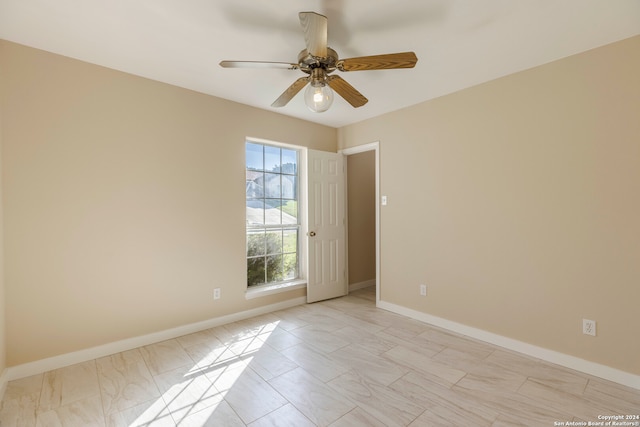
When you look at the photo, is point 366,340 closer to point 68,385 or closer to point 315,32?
point 68,385

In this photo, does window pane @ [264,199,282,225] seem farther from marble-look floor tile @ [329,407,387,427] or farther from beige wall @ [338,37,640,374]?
marble-look floor tile @ [329,407,387,427]

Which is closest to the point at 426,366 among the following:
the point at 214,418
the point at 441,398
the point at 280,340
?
the point at 441,398

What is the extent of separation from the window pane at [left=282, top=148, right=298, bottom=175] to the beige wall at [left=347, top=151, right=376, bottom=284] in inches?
39.7

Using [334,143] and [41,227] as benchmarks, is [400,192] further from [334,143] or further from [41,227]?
[41,227]

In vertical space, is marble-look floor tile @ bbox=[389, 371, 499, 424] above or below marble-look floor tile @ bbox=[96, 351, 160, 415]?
below

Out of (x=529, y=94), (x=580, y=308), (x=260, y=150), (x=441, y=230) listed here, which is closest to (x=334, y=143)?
(x=260, y=150)

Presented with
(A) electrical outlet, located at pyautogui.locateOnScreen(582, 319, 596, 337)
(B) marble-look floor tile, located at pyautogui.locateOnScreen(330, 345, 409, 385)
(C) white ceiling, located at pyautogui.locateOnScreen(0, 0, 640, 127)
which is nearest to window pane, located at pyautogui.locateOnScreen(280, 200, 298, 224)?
(C) white ceiling, located at pyautogui.locateOnScreen(0, 0, 640, 127)

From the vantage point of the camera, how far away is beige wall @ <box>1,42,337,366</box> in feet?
7.22

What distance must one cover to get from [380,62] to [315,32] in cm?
44

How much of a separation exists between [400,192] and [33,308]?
367 cm

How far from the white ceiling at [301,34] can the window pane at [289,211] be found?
1693 mm

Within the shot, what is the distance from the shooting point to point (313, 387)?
2.07 metres

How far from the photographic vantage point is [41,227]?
2.26 m

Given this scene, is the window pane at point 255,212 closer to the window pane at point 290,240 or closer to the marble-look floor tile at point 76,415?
the window pane at point 290,240
